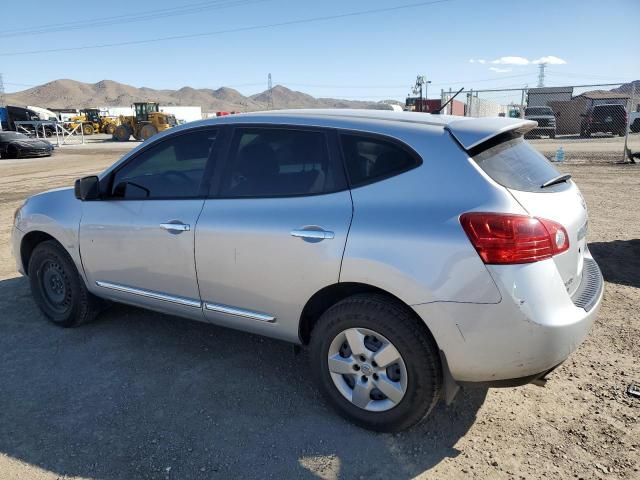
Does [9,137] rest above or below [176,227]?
below

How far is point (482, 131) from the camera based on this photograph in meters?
2.62

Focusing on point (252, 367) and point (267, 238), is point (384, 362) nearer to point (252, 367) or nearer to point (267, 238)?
point (267, 238)

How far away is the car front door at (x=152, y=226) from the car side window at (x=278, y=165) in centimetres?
24

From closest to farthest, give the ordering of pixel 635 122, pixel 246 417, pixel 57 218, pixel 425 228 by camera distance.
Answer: pixel 425 228
pixel 246 417
pixel 57 218
pixel 635 122

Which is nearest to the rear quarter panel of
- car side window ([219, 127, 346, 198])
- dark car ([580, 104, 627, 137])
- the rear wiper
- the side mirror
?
car side window ([219, 127, 346, 198])

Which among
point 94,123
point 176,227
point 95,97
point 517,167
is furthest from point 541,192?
point 95,97

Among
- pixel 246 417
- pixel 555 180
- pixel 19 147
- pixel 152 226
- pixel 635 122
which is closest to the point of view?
pixel 555 180

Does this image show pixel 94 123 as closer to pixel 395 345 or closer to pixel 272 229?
pixel 272 229

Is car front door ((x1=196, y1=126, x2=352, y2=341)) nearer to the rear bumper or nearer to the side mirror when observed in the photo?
the rear bumper

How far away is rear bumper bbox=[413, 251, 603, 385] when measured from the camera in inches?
89.8

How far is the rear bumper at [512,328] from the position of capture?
7.48 feet

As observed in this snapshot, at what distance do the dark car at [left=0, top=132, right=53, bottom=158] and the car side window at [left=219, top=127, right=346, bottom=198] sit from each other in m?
24.7

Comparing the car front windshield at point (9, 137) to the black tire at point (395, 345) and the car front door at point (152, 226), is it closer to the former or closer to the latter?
the car front door at point (152, 226)

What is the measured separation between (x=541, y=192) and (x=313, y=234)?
124 cm
